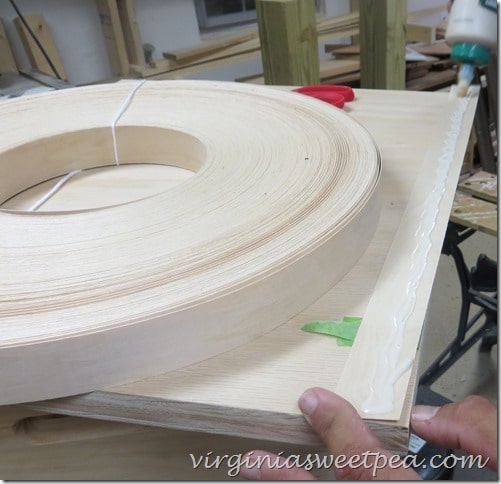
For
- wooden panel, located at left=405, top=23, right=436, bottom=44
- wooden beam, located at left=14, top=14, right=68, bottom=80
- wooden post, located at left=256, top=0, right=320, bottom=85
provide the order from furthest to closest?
wooden panel, located at left=405, top=23, right=436, bottom=44
wooden beam, located at left=14, top=14, right=68, bottom=80
wooden post, located at left=256, top=0, right=320, bottom=85

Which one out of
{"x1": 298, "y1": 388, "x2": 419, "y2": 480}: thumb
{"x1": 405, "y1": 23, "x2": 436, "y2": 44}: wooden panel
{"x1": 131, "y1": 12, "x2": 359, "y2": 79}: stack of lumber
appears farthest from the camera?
{"x1": 405, "y1": 23, "x2": 436, "y2": 44}: wooden panel

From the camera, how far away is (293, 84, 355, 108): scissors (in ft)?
3.51

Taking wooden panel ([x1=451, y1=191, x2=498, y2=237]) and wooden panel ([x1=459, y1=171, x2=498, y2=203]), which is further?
wooden panel ([x1=459, y1=171, x2=498, y2=203])

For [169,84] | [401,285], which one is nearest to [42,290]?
[401,285]

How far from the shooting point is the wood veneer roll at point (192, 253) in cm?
46

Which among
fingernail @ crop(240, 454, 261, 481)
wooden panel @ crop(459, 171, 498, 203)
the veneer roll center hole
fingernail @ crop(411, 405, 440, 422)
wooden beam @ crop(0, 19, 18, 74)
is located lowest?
wooden panel @ crop(459, 171, 498, 203)

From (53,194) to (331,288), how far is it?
1.82 ft

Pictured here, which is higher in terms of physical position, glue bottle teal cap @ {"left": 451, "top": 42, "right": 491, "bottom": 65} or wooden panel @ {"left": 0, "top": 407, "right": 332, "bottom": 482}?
glue bottle teal cap @ {"left": 451, "top": 42, "right": 491, "bottom": 65}

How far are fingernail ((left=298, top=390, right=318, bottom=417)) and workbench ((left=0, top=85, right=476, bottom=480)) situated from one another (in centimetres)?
1

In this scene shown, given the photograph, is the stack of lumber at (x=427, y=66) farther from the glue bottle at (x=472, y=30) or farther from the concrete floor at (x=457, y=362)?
the glue bottle at (x=472, y=30)

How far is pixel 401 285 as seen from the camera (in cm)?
58

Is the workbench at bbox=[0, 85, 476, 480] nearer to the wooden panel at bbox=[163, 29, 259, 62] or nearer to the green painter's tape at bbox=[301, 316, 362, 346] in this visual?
the green painter's tape at bbox=[301, 316, 362, 346]

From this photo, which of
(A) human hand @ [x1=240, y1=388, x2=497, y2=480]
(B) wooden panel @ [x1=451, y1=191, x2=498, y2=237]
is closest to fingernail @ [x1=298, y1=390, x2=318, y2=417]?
(A) human hand @ [x1=240, y1=388, x2=497, y2=480]

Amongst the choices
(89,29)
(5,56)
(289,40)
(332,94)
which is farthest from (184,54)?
(332,94)
